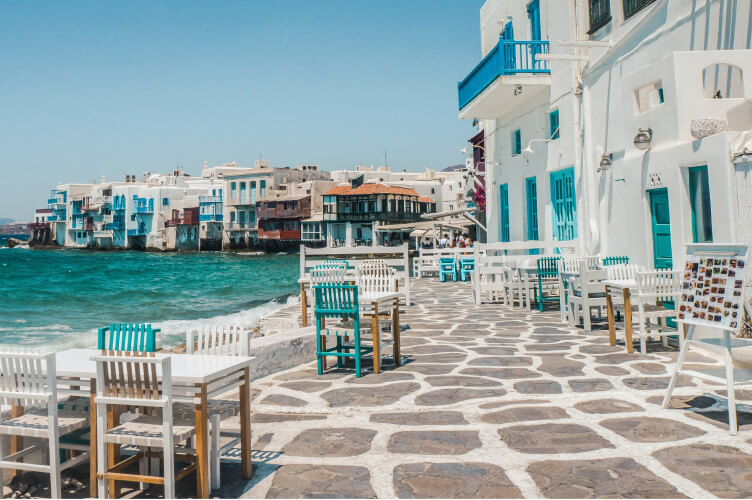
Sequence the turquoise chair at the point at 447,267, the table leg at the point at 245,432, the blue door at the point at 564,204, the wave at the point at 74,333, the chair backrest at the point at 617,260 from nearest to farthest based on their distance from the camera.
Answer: the table leg at the point at 245,432, the chair backrest at the point at 617,260, the blue door at the point at 564,204, the wave at the point at 74,333, the turquoise chair at the point at 447,267

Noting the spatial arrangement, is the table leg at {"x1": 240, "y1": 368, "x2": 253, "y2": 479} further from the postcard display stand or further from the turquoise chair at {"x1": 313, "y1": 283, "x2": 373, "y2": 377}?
the postcard display stand

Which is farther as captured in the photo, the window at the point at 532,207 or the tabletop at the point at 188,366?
the window at the point at 532,207

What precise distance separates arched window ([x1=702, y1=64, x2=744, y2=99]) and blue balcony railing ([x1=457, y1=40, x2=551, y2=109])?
5997 mm

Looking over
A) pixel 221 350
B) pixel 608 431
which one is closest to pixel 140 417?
pixel 221 350

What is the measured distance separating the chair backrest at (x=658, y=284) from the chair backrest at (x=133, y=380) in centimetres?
516

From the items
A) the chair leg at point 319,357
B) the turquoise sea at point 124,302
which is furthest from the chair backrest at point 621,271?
the turquoise sea at point 124,302

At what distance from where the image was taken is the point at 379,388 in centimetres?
580

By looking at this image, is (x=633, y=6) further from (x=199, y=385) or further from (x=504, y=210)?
(x=199, y=385)

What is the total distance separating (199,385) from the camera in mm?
3236

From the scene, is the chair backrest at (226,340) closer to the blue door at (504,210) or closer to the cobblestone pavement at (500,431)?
the cobblestone pavement at (500,431)

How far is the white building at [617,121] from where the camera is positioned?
7.05 m

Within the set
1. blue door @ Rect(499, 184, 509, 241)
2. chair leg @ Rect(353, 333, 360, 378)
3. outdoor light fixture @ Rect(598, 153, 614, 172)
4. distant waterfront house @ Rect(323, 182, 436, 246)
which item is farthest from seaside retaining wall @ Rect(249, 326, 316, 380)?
distant waterfront house @ Rect(323, 182, 436, 246)

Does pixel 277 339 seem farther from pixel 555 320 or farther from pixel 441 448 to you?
pixel 555 320

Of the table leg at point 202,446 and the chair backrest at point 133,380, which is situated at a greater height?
the chair backrest at point 133,380
